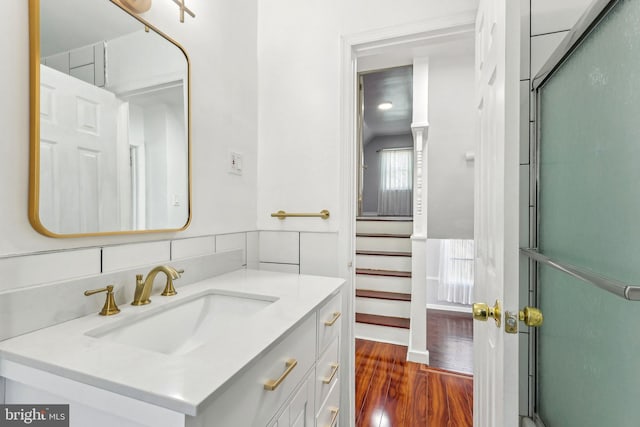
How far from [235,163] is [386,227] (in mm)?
2210

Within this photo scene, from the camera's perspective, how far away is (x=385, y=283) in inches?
112

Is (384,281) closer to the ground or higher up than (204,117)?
closer to the ground

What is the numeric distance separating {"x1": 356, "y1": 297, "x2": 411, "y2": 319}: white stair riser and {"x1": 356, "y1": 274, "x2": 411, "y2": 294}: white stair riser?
0.46 feet

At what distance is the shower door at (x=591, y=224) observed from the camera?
67 centimetres

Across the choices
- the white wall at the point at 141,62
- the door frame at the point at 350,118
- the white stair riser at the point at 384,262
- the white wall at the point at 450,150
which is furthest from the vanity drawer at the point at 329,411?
the white wall at the point at 450,150

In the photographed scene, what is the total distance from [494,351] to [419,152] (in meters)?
1.93

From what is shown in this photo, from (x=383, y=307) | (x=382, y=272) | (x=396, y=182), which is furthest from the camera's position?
(x=396, y=182)

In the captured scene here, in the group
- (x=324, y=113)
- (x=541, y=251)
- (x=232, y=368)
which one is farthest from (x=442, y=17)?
(x=232, y=368)

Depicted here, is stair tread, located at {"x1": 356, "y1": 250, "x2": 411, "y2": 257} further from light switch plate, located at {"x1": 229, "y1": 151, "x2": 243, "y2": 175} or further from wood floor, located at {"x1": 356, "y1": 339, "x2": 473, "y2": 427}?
light switch plate, located at {"x1": 229, "y1": 151, "x2": 243, "y2": 175}

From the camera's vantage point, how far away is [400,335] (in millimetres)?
2551

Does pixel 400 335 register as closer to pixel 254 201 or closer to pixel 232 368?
pixel 254 201

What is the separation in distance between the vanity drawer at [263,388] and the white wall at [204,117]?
611 millimetres

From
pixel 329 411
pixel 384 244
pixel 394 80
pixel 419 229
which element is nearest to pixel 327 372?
pixel 329 411

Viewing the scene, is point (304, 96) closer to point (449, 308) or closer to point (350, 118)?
point (350, 118)
